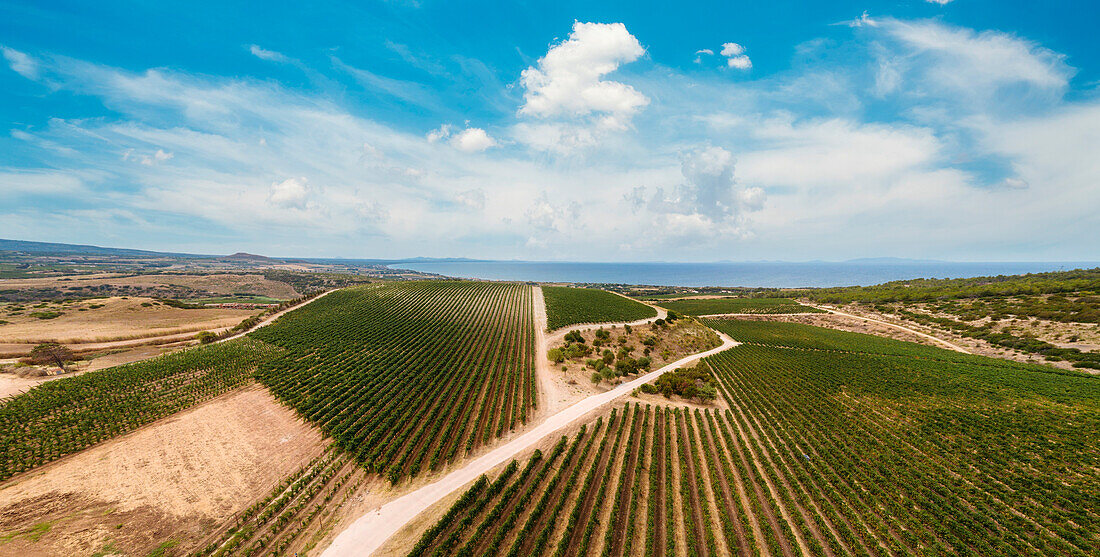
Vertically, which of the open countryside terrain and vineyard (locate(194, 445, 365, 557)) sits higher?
the open countryside terrain

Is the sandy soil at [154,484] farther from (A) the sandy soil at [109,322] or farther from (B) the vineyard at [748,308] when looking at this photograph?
(B) the vineyard at [748,308]

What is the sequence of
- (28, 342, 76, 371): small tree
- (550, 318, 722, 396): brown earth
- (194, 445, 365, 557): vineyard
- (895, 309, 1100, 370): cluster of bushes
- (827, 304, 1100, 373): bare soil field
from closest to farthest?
(194, 445, 365, 557): vineyard < (550, 318, 722, 396): brown earth < (28, 342, 76, 371): small tree < (895, 309, 1100, 370): cluster of bushes < (827, 304, 1100, 373): bare soil field

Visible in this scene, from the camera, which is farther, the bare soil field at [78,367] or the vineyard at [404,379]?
the bare soil field at [78,367]

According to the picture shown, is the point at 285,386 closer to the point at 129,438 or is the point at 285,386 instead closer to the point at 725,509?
the point at 129,438

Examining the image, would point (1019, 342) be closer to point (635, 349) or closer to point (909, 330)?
point (909, 330)

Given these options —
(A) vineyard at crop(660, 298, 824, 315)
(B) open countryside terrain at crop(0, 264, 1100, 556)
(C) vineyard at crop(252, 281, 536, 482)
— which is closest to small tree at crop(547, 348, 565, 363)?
(B) open countryside terrain at crop(0, 264, 1100, 556)

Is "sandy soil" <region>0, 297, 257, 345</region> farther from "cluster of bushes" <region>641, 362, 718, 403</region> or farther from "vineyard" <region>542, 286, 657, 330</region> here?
"cluster of bushes" <region>641, 362, 718, 403</region>

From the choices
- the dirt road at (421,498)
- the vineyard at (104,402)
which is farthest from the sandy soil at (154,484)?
the dirt road at (421,498)
